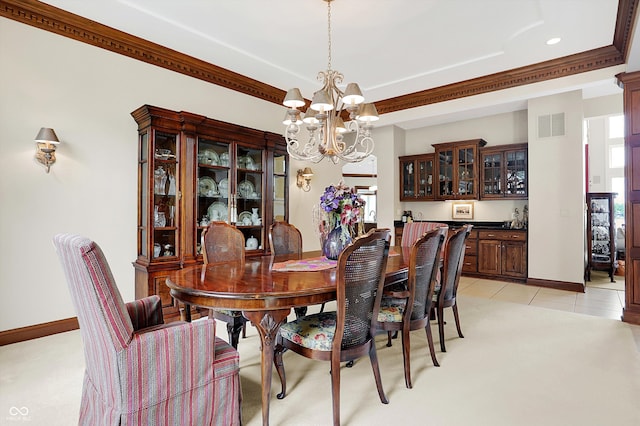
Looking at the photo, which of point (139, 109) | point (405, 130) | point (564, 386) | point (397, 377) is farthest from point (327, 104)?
point (405, 130)

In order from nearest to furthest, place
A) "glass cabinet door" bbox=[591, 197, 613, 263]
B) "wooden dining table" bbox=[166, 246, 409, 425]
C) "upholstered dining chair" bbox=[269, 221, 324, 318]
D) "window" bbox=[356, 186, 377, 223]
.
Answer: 1. "wooden dining table" bbox=[166, 246, 409, 425]
2. "upholstered dining chair" bbox=[269, 221, 324, 318]
3. "glass cabinet door" bbox=[591, 197, 613, 263]
4. "window" bbox=[356, 186, 377, 223]

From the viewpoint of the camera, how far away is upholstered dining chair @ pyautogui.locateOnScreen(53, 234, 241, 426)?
136cm

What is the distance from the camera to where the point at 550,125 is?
5.04m

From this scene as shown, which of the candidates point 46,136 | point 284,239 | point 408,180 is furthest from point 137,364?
point 408,180

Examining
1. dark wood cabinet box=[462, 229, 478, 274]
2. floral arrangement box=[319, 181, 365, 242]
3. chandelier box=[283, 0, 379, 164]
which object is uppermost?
chandelier box=[283, 0, 379, 164]

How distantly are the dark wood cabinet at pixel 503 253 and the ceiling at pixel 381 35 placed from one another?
2.13 meters

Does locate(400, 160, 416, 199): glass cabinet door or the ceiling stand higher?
the ceiling

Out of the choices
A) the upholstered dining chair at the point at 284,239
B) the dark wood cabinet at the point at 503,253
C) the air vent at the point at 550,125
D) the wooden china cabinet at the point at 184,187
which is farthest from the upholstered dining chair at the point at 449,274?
the air vent at the point at 550,125

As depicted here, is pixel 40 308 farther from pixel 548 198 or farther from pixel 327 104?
pixel 548 198

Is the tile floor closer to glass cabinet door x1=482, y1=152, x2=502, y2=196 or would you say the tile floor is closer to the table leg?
glass cabinet door x1=482, y1=152, x2=502, y2=196

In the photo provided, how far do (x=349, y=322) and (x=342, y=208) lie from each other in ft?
3.14

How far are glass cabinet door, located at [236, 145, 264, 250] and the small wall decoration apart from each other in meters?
4.03

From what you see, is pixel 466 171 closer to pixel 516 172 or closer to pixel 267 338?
pixel 516 172

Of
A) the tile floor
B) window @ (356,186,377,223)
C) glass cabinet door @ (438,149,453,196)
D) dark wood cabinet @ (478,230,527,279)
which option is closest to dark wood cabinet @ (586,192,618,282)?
the tile floor
